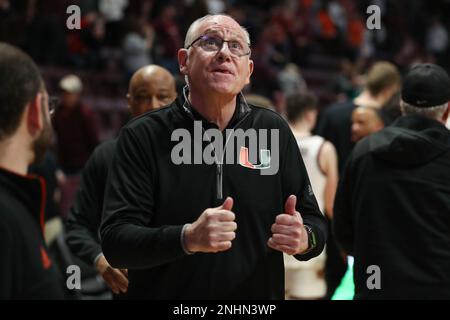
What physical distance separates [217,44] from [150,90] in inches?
40.0

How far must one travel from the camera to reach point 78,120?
871 cm

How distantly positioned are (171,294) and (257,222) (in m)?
0.37

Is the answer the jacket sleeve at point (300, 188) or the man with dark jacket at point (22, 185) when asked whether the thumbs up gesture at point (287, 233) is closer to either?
the jacket sleeve at point (300, 188)

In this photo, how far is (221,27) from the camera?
2787 millimetres

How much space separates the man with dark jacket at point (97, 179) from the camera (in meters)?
3.59

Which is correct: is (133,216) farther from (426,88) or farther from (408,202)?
(426,88)

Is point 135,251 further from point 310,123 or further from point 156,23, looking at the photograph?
point 156,23

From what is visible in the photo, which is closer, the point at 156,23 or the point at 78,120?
the point at 78,120

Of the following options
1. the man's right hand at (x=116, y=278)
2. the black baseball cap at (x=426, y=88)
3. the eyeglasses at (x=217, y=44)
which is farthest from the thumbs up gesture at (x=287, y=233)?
the black baseball cap at (x=426, y=88)

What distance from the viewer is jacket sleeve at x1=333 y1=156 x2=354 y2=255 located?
3.61 metres

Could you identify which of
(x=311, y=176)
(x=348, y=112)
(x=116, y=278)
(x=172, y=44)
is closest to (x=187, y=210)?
(x=116, y=278)

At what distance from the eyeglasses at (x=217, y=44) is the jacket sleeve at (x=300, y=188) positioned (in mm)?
339

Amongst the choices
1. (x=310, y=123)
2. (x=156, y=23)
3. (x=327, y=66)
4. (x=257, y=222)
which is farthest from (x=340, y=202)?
(x=327, y=66)
